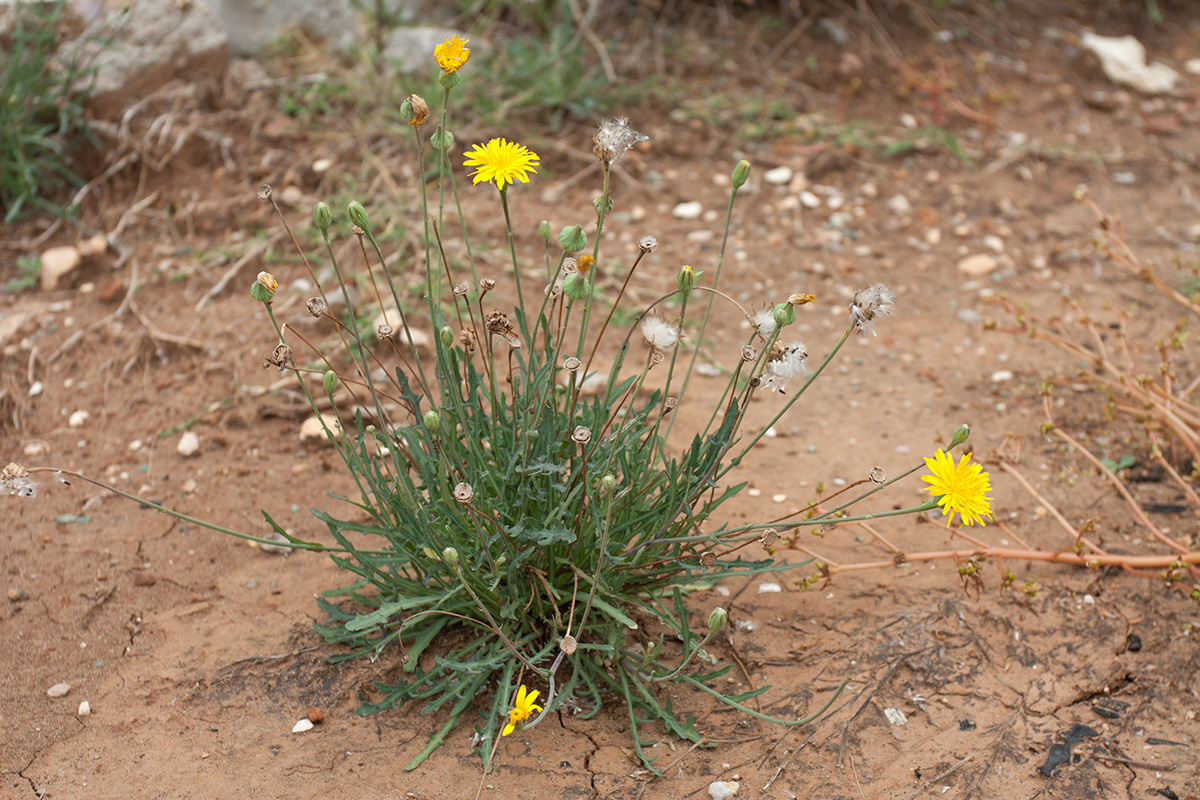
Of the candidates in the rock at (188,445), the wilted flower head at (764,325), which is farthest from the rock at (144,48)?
the wilted flower head at (764,325)

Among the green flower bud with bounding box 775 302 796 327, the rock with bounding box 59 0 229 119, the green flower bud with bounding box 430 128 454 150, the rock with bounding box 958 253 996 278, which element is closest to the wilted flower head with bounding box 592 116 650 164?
the green flower bud with bounding box 430 128 454 150

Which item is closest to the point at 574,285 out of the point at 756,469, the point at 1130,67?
the point at 756,469

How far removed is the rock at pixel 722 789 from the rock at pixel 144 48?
3713 mm

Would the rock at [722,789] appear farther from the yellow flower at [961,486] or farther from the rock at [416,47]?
the rock at [416,47]

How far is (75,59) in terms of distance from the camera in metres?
3.83

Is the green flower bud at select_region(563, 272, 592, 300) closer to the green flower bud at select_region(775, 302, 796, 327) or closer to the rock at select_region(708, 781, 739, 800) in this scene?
the green flower bud at select_region(775, 302, 796, 327)

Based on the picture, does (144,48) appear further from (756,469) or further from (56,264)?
(756,469)

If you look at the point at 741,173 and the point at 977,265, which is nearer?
the point at 741,173

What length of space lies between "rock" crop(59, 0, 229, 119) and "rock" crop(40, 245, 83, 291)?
0.76 m

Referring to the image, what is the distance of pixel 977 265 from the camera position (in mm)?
3768

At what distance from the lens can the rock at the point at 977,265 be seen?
3748 mm

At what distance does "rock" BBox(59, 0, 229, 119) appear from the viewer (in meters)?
3.94

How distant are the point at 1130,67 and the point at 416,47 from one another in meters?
3.83

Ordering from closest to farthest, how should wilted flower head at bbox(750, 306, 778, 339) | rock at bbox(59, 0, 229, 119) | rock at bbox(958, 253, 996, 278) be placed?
wilted flower head at bbox(750, 306, 778, 339) → rock at bbox(958, 253, 996, 278) → rock at bbox(59, 0, 229, 119)
